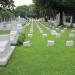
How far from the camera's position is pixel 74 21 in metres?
55.0

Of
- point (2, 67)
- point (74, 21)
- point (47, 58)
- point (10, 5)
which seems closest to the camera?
point (2, 67)

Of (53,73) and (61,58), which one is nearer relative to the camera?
(53,73)

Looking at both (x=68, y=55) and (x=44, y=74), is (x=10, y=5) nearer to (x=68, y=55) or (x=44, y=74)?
(x=68, y=55)

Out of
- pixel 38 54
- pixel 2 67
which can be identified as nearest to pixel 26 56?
pixel 38 54

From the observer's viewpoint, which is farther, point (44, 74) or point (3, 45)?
point (3, 45)

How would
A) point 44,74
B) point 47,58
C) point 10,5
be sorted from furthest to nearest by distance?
point 10,5, point 47,58, point 44,74

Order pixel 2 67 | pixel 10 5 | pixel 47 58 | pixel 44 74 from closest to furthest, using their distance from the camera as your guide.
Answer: pixel 44 74 < pixel 2 67 < pixel 47 58 < pixel 10 5

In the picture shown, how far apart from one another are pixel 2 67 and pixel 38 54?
141 inches

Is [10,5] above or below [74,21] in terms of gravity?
above

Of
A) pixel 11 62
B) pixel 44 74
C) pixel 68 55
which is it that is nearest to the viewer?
pixel 44 74

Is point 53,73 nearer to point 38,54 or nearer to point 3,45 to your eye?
point 3,45

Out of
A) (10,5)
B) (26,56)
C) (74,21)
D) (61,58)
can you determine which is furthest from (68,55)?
(74,21)

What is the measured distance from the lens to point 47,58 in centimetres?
1314

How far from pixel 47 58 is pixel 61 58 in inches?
26.3
